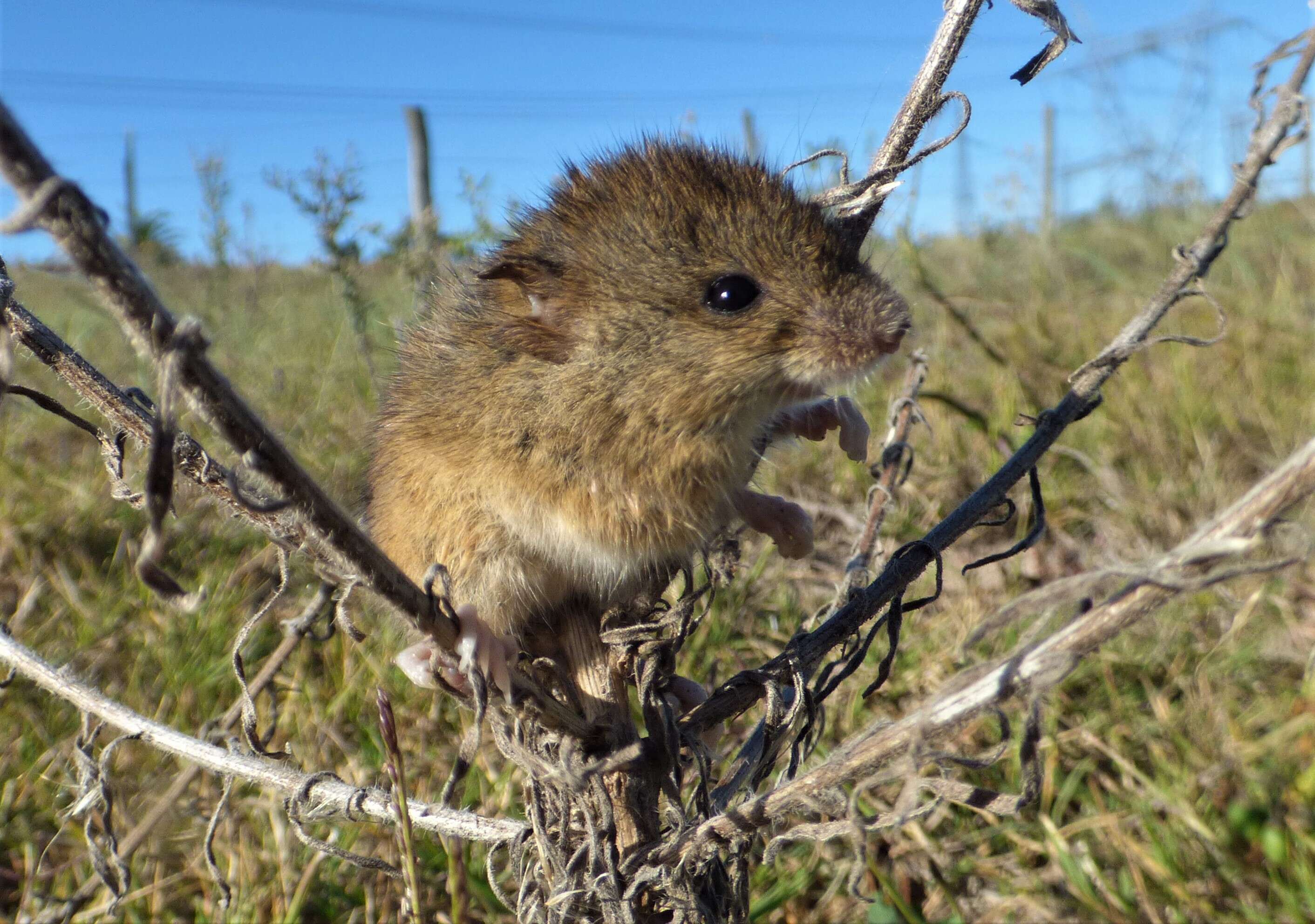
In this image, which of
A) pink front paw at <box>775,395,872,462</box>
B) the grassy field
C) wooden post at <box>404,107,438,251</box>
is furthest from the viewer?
wooden post at <box>404,107,438,251</box>

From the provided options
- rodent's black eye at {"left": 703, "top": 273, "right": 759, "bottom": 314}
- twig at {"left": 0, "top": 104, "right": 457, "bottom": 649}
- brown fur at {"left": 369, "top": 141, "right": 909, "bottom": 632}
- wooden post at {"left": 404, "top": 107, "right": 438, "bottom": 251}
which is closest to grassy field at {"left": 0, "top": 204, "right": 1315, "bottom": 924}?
brown fur at {"left": 369, "top": 141, "right": 909, "bottom": 632}

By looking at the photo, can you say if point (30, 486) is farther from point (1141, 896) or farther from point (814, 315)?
A: point (1141, 896)

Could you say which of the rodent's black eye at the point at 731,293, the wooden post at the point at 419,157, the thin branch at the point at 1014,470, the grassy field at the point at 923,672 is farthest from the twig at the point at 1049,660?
the wooden post at the point at 419,157

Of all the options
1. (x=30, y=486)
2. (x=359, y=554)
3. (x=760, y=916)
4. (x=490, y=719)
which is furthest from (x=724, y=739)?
(x=30, y=486)

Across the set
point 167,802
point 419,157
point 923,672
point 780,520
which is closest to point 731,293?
point 780,520

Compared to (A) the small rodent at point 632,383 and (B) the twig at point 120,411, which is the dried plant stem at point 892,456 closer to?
(A) the small rodent at point 632,383

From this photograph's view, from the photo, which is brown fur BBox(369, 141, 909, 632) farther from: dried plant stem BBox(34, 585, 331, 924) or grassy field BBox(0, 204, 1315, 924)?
grassy field BBox(0, 204, 1315, 924)

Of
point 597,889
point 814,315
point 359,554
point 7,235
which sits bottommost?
point 597,889
